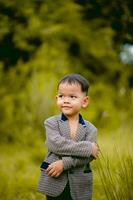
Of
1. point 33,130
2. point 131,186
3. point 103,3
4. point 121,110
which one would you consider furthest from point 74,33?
point 131,186

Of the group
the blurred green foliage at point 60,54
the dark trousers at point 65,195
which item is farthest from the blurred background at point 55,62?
the dark trousers at point 65,195

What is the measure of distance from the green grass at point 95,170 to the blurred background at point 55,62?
34 millimetres

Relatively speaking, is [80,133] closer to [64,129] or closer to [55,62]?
[64,129]

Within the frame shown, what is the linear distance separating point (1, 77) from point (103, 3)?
1738mm

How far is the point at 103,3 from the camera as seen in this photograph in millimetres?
7559

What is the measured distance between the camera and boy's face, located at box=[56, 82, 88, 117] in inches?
101

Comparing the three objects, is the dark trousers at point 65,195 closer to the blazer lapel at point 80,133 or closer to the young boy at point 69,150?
the young boy at point 69,150

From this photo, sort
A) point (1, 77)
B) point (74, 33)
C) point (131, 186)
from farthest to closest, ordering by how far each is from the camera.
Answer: point (74, 33) < point (1, 77) < point (131, 186)

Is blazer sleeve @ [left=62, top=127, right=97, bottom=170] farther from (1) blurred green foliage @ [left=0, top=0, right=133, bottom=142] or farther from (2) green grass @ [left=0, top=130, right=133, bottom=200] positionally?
(1) blurred green foliage @ [left=0, top=0, right=133, bottom=142]

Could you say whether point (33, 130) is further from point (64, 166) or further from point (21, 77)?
point (64, 166)

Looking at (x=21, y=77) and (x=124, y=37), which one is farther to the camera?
(x=124, y=37)

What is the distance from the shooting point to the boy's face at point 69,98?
8.44ft

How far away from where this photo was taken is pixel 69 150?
253 centimetres

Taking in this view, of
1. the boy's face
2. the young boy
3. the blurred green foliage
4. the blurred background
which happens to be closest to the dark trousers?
the young boy
